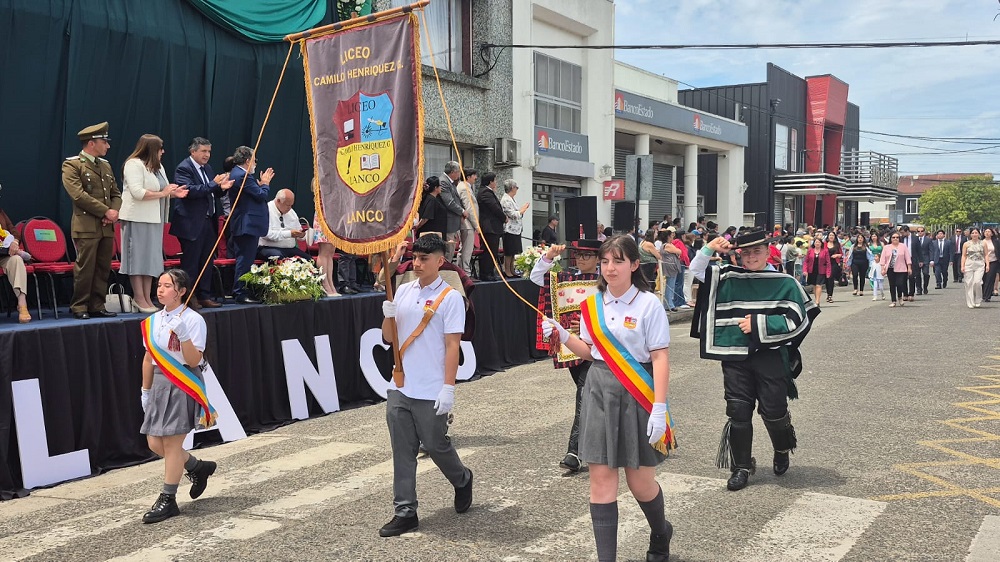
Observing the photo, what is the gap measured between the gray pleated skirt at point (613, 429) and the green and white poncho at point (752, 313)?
204 cm

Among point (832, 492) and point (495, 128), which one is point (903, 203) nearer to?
point (495, 128)

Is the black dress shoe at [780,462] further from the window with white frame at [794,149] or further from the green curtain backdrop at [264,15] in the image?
the window with white frame at [794,149]

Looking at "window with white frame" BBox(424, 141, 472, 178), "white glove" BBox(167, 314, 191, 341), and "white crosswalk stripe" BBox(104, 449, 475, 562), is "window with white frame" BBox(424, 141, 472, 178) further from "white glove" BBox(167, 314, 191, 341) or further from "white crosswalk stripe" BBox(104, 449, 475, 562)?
"white glove" BBox(167, 314, 191, 341)

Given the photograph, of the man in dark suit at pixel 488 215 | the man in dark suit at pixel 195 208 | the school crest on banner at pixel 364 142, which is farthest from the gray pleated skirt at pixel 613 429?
the man in dark suit at pixel 488 215

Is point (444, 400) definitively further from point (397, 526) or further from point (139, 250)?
point (139, 250)

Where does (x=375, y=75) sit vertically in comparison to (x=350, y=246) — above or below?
above

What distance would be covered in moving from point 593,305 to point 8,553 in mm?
3854

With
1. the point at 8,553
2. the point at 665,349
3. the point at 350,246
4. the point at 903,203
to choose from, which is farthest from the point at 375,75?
the point at 903,203

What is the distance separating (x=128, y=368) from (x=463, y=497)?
3752 millimetres

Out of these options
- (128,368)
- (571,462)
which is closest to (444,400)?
(571,462)

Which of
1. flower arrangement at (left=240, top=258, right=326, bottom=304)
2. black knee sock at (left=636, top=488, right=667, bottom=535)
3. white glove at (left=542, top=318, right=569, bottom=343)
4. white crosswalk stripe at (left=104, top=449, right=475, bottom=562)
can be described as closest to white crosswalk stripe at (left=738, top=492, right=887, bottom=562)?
black knee sock at (left=636, top=488, right=667, bottom=535)

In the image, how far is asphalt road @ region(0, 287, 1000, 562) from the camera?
505cm

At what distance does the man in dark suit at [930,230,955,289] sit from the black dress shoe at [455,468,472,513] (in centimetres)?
2839

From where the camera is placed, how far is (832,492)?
604 centimetres
